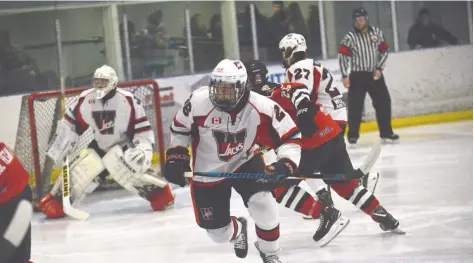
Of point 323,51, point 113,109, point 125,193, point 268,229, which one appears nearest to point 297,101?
point 268,229

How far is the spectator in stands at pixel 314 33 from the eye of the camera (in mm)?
10328

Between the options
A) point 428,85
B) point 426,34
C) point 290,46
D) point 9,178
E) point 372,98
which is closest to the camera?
point 9,178

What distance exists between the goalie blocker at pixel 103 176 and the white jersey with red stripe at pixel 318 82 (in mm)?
1529

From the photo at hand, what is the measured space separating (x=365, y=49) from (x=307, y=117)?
404 centimetres

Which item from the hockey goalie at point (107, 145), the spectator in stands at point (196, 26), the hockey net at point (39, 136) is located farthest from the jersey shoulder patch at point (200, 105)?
the spectator in stands at point (196, 26)

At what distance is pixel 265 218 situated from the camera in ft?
16.0

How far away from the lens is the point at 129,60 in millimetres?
9609

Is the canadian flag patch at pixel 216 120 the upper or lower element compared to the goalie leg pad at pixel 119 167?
upper

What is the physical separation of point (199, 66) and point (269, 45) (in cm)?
68

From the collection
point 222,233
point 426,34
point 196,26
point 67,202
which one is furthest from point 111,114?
point 426,34

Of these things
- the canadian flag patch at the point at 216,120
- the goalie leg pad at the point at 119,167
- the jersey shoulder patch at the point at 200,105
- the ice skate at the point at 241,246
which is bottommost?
the ice skate at the point at 241,246

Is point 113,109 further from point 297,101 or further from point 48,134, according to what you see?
point 297,101

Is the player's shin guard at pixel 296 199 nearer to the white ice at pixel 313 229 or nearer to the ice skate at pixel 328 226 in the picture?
the ice skate at pixel 328 226

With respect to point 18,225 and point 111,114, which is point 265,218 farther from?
point 111,114
